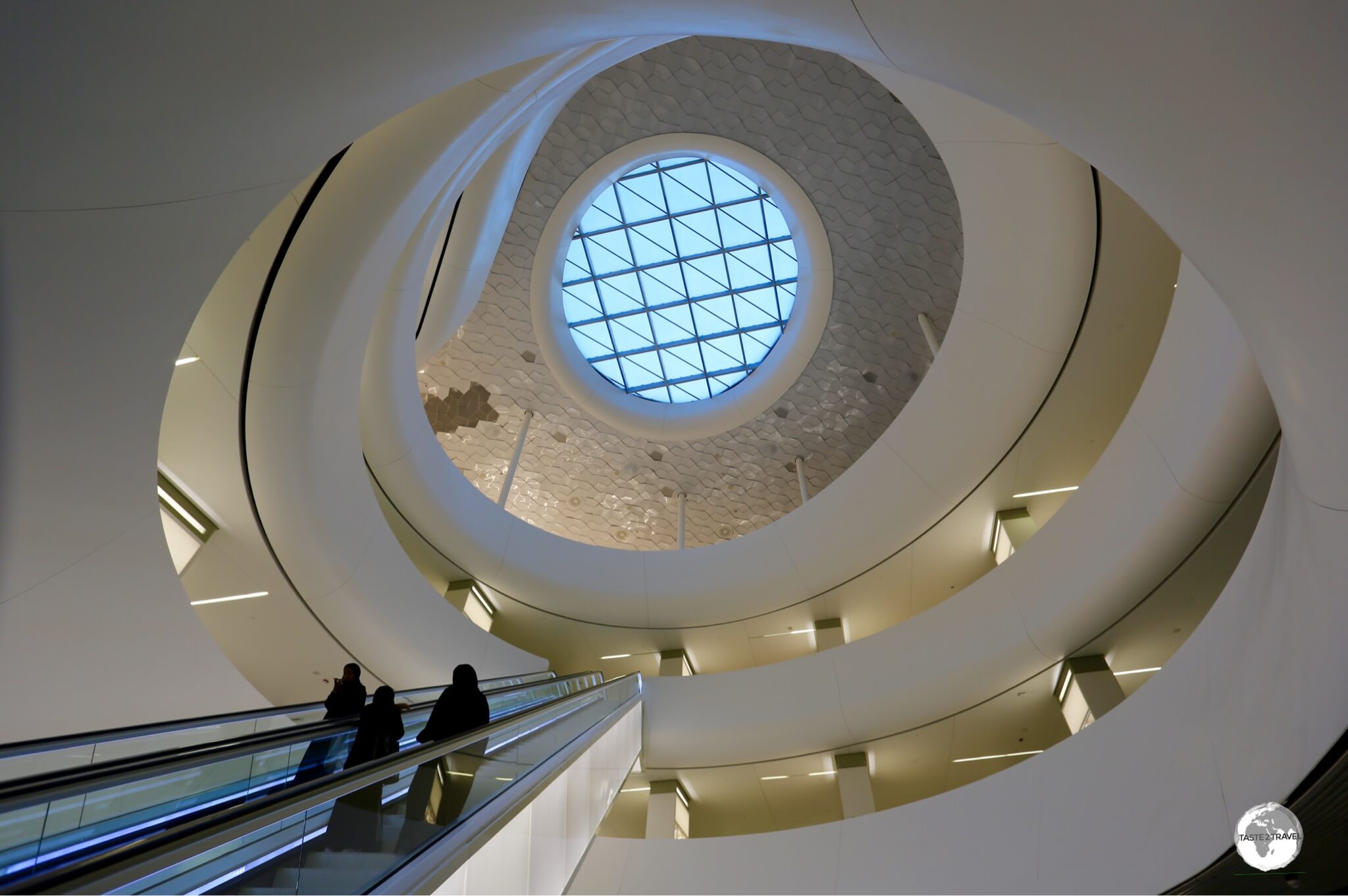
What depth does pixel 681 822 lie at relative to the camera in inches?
610

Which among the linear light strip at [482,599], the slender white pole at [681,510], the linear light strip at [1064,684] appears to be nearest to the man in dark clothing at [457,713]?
the linear light strip at [1064,684]

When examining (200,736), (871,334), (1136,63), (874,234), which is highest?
(874,234)

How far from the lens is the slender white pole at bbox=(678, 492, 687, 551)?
67.5 ft

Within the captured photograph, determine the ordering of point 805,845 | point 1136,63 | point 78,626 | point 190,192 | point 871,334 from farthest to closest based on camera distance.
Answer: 1. point 871,334
2. point 805,845
3. point 78,626
4. point 190,192
5. point 1136,63

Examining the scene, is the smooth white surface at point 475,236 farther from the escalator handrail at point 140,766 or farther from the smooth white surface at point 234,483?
the escalator handrail at point 140,766

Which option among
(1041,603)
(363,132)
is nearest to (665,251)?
(1041,603)

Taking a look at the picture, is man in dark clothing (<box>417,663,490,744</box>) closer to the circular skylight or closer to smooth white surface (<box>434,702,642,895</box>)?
smooth white surface (<box>434,702,642,895</box>)

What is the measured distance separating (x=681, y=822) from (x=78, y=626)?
12.2 meters

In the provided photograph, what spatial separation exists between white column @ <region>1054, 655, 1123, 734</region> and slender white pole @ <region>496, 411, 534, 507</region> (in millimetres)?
11769

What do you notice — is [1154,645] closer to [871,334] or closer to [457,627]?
[871,334]

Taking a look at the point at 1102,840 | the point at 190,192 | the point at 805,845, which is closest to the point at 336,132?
the point at 190,192

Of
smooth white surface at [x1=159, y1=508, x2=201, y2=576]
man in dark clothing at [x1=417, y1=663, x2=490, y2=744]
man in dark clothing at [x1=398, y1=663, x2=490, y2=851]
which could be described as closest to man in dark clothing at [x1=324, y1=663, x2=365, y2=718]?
man in dark clothing at [x1=417, y1=663, x2=490, y2=744]

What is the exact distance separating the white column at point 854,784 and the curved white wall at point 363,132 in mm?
6985

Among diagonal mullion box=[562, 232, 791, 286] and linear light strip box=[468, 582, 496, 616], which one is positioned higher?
diagonal mullion box=[562, 232, 791, 286]
